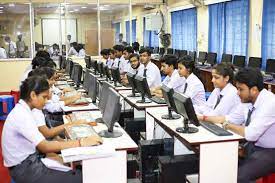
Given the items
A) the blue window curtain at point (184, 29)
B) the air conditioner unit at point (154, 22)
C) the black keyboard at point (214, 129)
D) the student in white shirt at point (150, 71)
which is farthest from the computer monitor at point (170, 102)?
the air conditioner unit at point (154, 22)

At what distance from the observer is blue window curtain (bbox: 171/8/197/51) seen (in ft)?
33.4

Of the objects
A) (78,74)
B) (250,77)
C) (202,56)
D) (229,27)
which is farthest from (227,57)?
(250,77)

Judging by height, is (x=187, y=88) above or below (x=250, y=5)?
below

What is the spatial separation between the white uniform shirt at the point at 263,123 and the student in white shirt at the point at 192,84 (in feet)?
4.69

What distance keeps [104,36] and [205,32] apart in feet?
11.0

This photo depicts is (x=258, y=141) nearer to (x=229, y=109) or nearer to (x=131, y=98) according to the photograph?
(x=229, y=109)

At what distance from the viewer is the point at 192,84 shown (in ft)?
14.6

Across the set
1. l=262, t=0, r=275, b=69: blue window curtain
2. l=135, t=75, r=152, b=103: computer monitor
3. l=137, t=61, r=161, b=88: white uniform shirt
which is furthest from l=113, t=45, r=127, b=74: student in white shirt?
l=135, t=75, r=152, b=103: computer monitor

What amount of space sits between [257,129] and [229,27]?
19.7ft

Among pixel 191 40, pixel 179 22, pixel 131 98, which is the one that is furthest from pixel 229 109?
pixel 179 22

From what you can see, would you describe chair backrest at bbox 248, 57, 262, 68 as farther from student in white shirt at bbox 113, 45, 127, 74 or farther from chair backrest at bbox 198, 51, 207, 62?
student in white shirt at bbox 113, 45, 127, 74

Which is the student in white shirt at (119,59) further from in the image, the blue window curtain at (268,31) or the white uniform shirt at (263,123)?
the white uniform shirt at (263,123)

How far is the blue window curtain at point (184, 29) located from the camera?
33.4ft

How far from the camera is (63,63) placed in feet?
30.7
